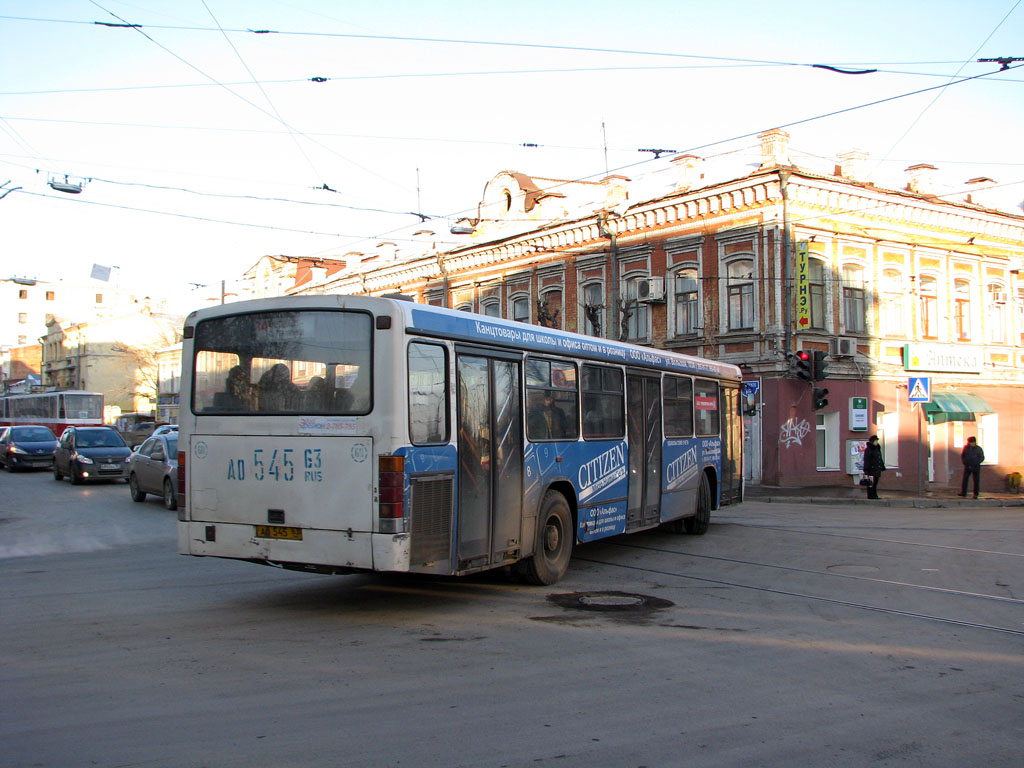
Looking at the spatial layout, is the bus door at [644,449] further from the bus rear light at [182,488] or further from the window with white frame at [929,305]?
the window with white frame at [929,305]

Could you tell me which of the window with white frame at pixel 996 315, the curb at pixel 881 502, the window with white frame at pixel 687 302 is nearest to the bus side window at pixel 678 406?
the curb at pixel 881 502

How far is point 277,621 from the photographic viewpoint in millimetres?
8391

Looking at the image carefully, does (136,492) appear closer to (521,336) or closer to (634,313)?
(521,336)

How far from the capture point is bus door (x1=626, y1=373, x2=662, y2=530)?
40.8 feet

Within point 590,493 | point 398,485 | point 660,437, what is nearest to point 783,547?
point 660,437

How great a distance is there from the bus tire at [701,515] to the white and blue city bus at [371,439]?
17.1 ft

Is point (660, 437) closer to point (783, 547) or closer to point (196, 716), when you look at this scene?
point (783, 547)

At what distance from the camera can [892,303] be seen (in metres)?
30.5

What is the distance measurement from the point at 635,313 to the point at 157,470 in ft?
59.9

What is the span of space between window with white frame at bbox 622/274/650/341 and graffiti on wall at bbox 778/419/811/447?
21.4ft

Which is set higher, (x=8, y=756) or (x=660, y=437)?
(x=660, y=437)

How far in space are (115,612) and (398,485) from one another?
3.17m

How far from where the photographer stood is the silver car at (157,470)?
18.9 metres

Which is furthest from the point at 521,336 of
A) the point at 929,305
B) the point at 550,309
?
the point at 550,309
